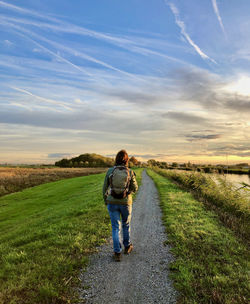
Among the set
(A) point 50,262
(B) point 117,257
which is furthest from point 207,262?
(A) point 50,262

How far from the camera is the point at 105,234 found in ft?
25.7

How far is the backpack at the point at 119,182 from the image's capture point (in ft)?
18.8

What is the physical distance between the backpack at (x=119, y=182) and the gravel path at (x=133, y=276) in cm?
186

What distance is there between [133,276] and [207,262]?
2.16 meters

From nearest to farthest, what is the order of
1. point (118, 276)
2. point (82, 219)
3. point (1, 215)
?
point (118, 276) → point (82, 219) → point (1, 215)

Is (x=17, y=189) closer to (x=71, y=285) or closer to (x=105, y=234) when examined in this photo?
(x=105, y=234)

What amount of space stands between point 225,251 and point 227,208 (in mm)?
5935

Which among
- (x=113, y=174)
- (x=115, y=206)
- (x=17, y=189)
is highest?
(x=113, y=174)

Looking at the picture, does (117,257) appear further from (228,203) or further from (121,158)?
(228,203)

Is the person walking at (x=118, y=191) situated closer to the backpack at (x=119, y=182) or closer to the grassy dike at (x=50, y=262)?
the backpack at (x=119, y=182)

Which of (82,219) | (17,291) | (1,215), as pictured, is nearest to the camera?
(17,291)

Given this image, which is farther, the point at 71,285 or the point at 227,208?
the point at 227,208

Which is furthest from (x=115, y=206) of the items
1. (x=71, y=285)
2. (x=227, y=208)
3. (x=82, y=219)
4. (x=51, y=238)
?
(x=227, y=208)

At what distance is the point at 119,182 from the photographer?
225 inches
